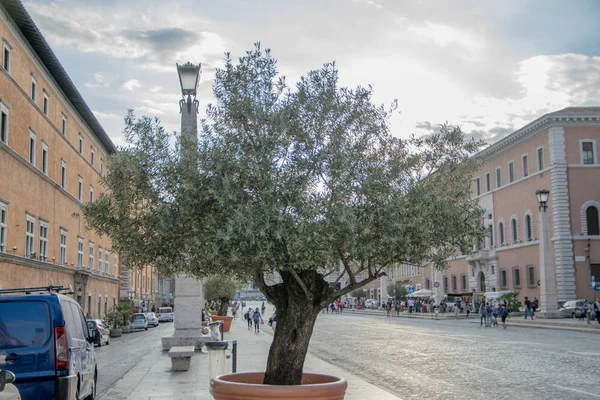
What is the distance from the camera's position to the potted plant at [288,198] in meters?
7.79

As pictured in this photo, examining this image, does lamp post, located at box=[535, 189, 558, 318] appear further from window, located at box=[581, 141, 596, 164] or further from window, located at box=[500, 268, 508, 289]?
window, located at box=[500, 268, 508, 289]

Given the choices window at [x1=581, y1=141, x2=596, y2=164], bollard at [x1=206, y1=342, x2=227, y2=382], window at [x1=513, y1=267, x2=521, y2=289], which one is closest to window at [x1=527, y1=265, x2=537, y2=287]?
window at [x1=513, y1=267, x2=521, y2=289]

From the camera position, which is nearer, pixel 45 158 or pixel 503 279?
pixel 45 158

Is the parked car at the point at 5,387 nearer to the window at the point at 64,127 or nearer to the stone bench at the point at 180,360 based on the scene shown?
the stone bench at the point at 180,360

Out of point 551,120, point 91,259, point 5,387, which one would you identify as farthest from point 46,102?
point 551,120

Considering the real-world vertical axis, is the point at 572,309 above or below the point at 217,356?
below

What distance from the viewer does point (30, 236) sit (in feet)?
113

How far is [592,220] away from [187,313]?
41828 mm

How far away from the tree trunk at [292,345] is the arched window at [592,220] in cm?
4983

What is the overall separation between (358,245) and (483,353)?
1699cm

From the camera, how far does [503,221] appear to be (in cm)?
6475

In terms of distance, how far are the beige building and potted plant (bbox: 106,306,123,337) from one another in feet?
7.80

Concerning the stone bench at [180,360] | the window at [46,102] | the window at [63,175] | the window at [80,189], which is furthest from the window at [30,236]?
the stone bench at [180,360]

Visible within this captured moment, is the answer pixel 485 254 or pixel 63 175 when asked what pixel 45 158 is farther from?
pixel 485 254
